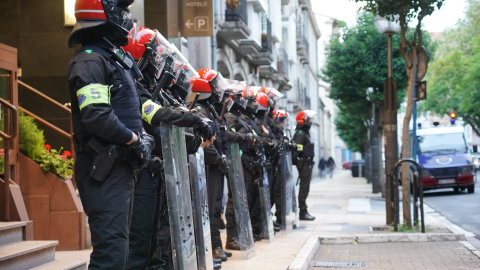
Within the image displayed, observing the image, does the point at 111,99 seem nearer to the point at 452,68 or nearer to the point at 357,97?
the point at 357,97

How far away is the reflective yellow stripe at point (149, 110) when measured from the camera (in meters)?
6.16

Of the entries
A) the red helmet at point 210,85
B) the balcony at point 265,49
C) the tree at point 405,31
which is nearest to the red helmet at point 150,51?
the red helmet at point 210,85

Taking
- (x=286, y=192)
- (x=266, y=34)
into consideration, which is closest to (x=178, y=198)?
(x=286, y=192)

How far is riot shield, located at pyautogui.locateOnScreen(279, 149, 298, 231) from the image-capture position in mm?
13664

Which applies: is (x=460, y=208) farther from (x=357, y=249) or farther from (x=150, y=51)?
(x=150, y=51)

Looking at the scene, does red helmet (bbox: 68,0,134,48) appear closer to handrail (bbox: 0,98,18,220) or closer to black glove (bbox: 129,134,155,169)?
black glove (bbox: 129,134,155,169)

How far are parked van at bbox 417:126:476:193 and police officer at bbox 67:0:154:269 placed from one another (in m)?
23.0

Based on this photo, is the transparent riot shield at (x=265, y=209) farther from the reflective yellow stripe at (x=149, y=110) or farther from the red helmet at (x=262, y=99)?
the reflective yellow stripe at (x=149, y=110)

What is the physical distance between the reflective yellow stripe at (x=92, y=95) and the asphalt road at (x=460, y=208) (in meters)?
10.2

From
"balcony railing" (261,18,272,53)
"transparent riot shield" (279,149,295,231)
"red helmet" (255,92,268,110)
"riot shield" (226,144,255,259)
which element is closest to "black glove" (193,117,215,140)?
"riot shield" (226,144,255,259)

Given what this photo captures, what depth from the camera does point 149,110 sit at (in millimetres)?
6184

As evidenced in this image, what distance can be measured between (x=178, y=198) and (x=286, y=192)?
25.1ft

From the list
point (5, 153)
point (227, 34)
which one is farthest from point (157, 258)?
point (227, 34)

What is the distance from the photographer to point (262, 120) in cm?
1291
